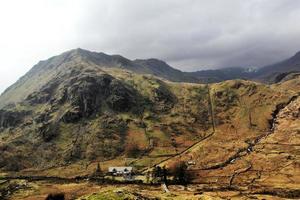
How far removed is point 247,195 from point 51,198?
8142 cm

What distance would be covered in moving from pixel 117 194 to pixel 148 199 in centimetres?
994

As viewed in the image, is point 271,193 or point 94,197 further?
point 271,193

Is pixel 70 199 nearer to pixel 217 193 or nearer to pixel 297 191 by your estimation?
pixel 217 193

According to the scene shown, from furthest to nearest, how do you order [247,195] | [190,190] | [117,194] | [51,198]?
[190,190] → [247,195] → [51,198] → [117,194]

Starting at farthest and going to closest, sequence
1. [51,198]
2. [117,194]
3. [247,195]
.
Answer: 1. [247,195]
2. [51,198]
3. [117,194]

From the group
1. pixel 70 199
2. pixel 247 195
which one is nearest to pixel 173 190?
pixel 247 195

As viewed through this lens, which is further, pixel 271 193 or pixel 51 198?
pixel 271 193

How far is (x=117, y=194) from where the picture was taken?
10556cm

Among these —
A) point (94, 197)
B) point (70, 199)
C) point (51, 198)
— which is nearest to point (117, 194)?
point (94, 197)

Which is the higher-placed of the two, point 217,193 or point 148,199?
point 148,199

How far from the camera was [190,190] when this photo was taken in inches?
7800

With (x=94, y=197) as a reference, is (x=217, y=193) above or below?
below

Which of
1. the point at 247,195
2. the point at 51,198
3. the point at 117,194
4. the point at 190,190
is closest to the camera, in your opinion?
the point at 117,194

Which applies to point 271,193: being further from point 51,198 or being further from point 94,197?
point 94,197
